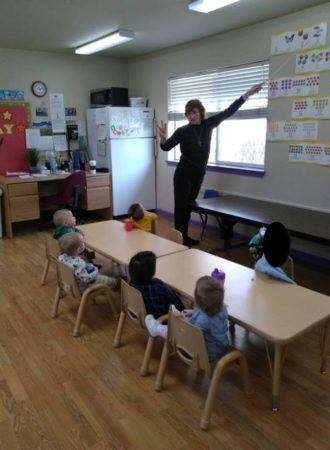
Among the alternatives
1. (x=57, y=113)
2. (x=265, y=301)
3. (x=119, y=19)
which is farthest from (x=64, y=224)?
(x=57, y=113)

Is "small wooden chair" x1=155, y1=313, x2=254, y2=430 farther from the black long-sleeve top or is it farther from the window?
the window

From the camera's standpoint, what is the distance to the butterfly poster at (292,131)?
144 inches

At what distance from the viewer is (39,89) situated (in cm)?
539

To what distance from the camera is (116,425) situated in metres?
1.81

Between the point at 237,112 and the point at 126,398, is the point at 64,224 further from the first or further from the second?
the point at 237,112

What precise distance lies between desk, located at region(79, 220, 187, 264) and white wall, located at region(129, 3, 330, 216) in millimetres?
1685

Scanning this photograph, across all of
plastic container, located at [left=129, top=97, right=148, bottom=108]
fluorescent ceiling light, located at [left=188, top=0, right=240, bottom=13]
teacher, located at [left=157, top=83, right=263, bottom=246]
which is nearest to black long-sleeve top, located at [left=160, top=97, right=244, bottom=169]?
teacher, located at [left=157, top=83, right=263, bottom=246]

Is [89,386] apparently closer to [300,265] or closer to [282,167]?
[300,265]

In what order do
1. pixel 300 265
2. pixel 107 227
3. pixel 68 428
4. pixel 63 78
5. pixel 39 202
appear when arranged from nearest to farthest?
pixel 68 428 → pixel 107 227 → pixel 300 265 → pixel 39 202 → pixel 63 78

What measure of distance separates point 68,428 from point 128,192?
4.26 meters

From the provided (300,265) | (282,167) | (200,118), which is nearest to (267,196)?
(282,167)

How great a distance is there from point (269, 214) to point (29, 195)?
3.06 m

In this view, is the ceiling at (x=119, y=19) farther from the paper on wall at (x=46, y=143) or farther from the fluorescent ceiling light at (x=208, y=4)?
the paper on wall at (x=46, y=143)

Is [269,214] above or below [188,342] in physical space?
above
